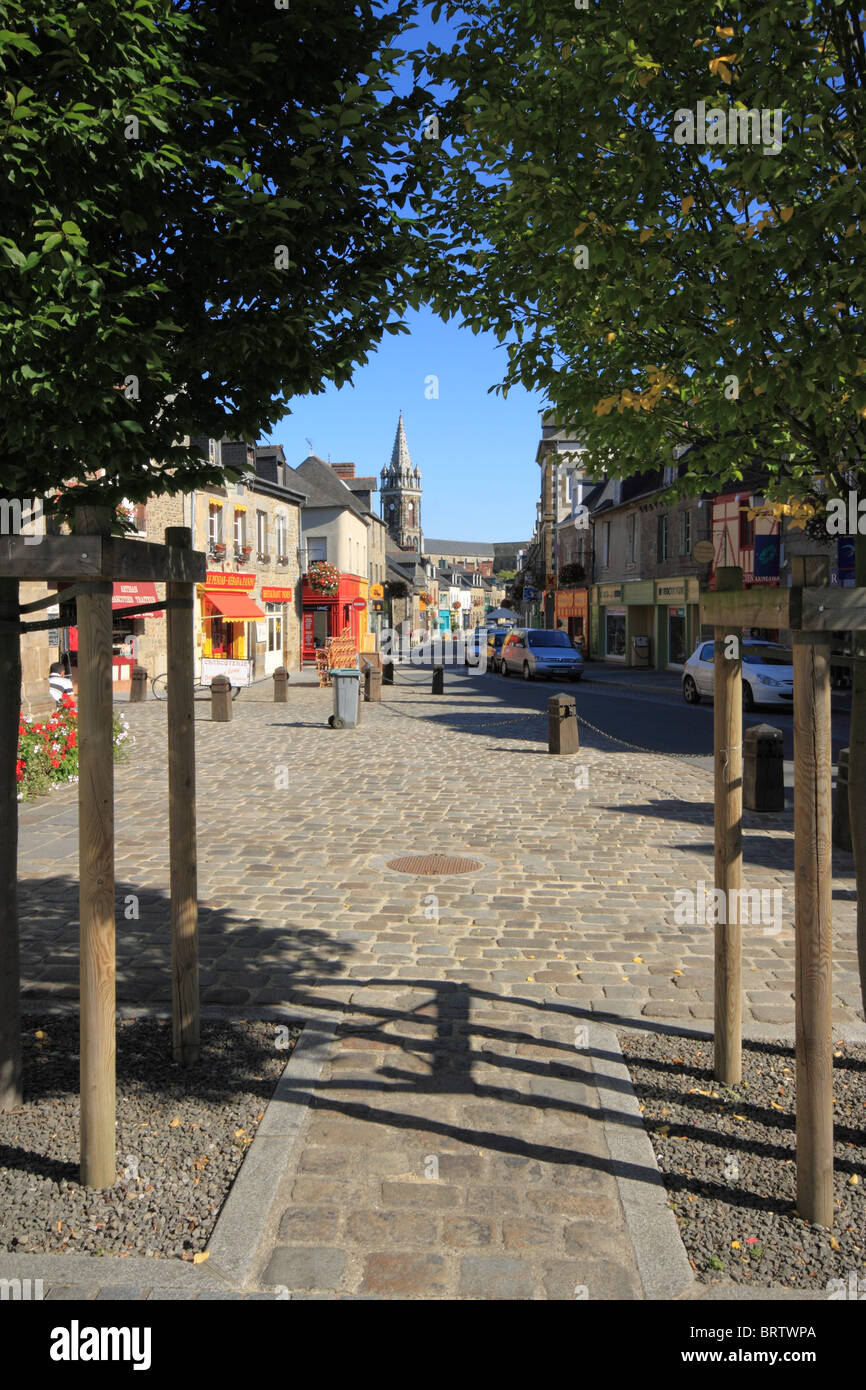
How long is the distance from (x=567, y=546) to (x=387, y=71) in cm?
5094

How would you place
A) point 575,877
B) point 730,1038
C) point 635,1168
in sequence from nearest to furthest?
1. point 635,1168
2. point 730,1038
3. point 575,877

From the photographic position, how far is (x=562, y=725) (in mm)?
14773

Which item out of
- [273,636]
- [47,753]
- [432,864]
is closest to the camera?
[432,864]

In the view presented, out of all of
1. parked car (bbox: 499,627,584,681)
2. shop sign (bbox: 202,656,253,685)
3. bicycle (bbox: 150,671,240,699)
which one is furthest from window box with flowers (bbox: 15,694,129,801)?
parked car (bbox: 499,627,584,681)

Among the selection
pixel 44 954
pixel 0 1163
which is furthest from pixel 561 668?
pixel 0 1163

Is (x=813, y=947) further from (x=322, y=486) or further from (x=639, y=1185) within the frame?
(x=322, y=486)

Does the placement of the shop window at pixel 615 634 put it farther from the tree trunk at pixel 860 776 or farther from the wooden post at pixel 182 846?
the wooden post at pixel 182 846

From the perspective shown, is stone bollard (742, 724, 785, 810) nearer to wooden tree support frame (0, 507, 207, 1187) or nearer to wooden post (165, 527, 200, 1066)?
wooden post (165, 527, 200, 1066)

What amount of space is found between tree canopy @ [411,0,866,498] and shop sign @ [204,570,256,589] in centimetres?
2751

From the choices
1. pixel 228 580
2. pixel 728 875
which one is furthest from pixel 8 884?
pixel 228 580

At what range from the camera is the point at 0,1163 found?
11.9 ft

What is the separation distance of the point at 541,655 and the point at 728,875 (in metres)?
28.9

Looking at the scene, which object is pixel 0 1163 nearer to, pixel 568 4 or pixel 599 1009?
pixel 599 1009

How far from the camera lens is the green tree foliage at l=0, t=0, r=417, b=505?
3.03 metres
